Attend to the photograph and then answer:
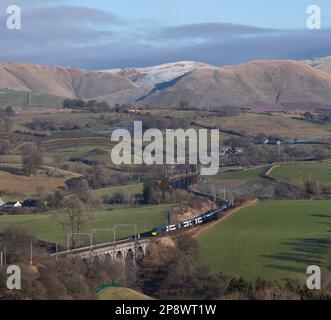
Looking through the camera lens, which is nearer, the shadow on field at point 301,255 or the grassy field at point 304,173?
the shadow on field at point 301,255

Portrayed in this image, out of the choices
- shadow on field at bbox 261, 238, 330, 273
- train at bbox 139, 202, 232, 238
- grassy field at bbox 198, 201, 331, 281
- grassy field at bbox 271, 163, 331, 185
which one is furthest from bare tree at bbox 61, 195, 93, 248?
grassy field at bbox 271, 163, 331, 185

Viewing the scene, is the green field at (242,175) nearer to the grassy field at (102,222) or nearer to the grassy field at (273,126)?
the grassy field at (102,222)

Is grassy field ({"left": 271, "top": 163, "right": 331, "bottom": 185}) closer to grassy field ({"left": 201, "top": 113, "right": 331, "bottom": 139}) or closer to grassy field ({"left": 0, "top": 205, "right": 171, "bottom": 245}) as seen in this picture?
grassy field ({"left": 0, "top": 205, "right": 171, "bottom": 245})

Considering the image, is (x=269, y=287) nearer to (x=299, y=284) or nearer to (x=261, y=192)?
(x=299, y=284)

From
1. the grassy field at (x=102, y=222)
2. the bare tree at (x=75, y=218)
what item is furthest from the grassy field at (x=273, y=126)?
the bare tree at (x=75, y=218)

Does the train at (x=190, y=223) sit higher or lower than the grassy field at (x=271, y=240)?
lower
